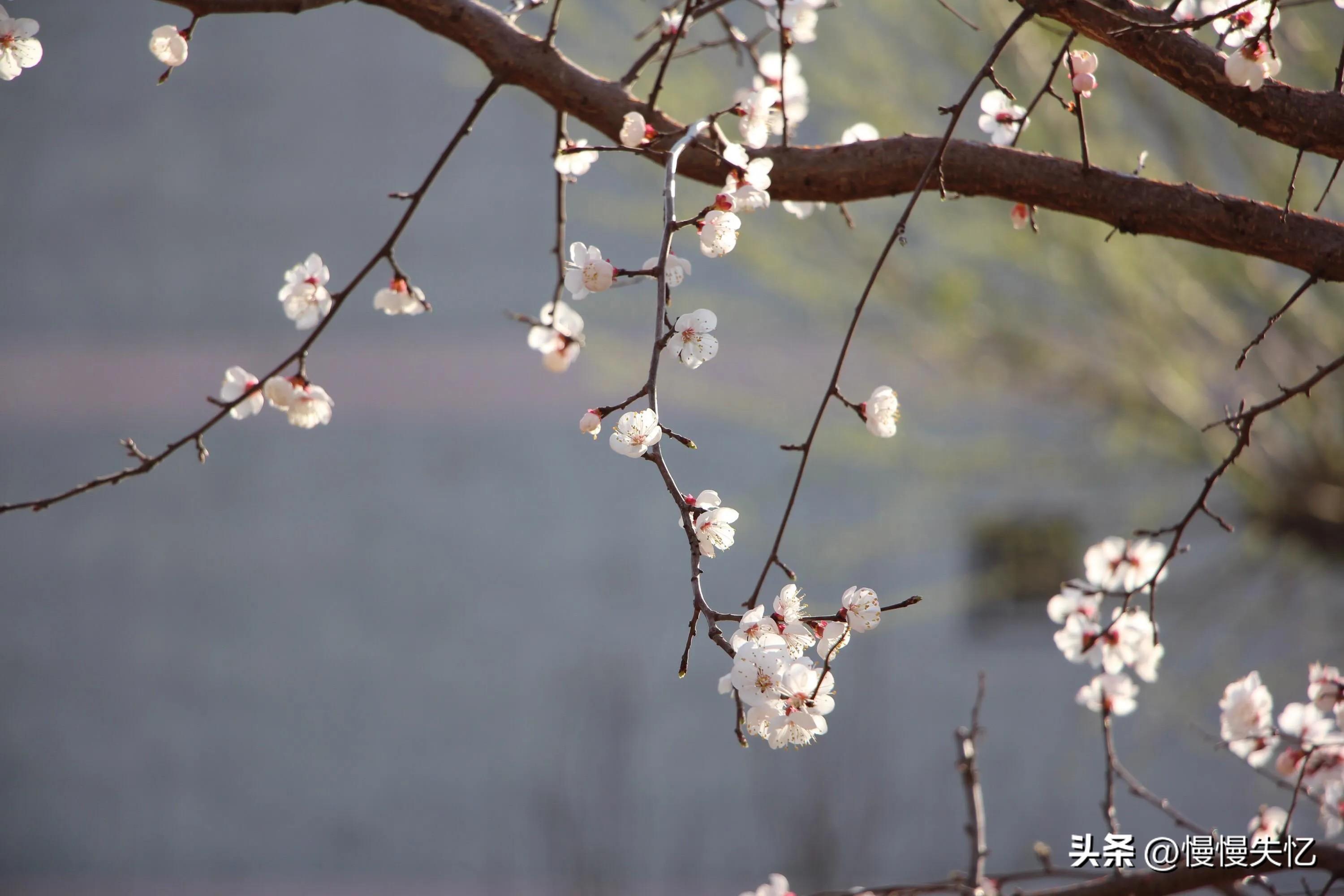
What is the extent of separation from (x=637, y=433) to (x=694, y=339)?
3.5 inches

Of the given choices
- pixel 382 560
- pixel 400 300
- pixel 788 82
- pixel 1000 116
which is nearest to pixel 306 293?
pixel 400 300

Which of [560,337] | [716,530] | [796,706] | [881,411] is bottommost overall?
[796,706]

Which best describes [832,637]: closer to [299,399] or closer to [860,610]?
[860,610]

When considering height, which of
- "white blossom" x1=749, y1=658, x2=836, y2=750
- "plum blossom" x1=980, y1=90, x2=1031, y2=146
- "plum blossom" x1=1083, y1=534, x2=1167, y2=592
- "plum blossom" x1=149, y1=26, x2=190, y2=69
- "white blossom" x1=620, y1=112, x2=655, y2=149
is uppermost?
"plum blossom" x1=980, y1=90, x2=1031, y2=146

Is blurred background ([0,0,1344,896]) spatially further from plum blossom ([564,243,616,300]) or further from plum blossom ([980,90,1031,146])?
plum blossom ([564,243,616,300])

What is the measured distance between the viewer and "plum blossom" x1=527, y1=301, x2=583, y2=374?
74 cm

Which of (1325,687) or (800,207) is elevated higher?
(800,207)

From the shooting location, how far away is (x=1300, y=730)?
865 mm

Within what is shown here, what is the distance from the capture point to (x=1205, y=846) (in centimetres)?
73

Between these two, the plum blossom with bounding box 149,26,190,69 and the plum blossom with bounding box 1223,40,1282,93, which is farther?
the plum blossom with bounding box 149,26,190,69

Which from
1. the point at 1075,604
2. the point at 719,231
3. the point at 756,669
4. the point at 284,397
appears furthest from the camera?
the point at 1075,604

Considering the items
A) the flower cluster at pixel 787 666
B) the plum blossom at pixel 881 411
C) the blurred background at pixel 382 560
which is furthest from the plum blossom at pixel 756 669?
the blurred background at pixel 382 560

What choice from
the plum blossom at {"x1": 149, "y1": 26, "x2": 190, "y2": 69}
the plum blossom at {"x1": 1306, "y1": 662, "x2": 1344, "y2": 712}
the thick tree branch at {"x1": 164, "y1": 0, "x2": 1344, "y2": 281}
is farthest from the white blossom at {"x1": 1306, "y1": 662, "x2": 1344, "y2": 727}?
the plum blossom at {"x1": 149, "y1": 26, "x2": 190, "y2": 69}

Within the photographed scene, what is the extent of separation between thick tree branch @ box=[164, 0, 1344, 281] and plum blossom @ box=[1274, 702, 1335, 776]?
0.41 metres
